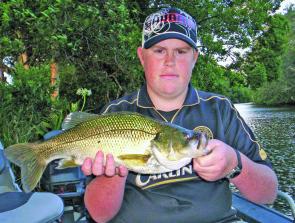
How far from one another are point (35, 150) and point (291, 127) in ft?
115

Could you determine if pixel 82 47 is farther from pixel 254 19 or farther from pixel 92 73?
pixel 254 19

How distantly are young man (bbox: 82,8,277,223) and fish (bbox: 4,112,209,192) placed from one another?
109mm

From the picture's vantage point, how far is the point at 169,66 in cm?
260

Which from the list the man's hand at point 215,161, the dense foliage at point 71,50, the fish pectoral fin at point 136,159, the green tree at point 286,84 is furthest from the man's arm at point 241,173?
the green tree at point 286,84

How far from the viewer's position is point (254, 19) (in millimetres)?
17609

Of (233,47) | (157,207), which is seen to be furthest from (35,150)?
(233,47)

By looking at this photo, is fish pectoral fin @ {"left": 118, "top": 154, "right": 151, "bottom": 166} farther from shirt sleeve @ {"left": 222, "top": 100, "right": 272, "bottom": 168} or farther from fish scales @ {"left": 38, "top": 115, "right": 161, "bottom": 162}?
shirt sleeve @ {"left": 222, "top": 100, "right": 272, "bottom": 168}

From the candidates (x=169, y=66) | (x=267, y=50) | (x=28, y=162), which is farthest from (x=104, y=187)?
(x=267, y=50)

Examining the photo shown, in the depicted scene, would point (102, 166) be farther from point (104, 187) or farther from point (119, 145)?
point (104, 187)

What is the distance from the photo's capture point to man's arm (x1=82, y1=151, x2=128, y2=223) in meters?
2.16

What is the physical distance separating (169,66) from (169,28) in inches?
10.4

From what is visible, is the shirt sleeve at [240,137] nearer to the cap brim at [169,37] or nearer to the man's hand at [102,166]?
the cap brim at [169,37]

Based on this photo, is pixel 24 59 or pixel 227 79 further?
pixel 227 79

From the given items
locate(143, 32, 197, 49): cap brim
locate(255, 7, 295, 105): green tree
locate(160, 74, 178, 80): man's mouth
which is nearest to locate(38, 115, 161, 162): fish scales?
locate(160, 74, 178, 80): man's mouth
